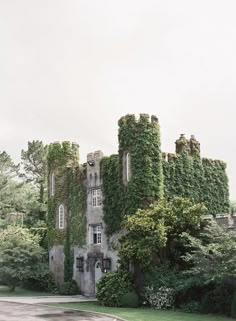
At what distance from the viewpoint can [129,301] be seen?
3027 cm

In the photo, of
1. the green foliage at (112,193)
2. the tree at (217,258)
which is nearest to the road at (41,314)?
the tree at (217,258)

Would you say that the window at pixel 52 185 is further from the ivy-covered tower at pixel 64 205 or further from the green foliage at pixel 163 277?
the green foliage at pixel 163 277

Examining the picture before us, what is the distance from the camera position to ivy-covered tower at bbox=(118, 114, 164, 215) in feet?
113

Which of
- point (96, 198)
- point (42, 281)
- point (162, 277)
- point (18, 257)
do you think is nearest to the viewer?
→ point (162, 277)

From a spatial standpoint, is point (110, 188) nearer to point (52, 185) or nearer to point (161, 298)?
point (52, 185)

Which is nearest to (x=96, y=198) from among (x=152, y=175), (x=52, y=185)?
(x=52, y=185)

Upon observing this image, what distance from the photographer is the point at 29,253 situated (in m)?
42.3

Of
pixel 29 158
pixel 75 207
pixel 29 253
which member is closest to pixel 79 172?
pixel 75 207

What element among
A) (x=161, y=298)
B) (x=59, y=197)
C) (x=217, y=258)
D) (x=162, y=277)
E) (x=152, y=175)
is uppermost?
(x=152, y=175)

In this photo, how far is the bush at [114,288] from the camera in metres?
30.7

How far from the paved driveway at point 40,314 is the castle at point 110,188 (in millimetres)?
8989

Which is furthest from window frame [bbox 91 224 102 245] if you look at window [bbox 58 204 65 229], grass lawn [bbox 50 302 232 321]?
grass lawn [bbox 50 302 232 321]

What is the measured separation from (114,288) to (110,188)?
920cm

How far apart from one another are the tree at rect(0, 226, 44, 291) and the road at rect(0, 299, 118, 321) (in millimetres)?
11138
